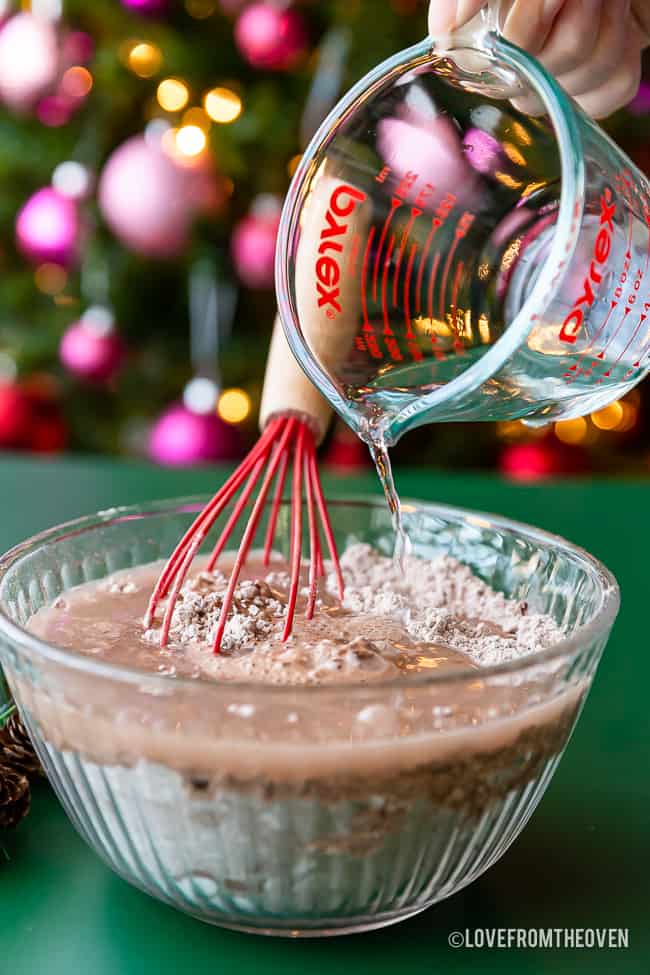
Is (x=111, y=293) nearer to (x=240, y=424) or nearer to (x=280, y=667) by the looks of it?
(x=240, y=424)

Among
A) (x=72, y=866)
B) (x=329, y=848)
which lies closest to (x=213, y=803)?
(x=329, y=848)

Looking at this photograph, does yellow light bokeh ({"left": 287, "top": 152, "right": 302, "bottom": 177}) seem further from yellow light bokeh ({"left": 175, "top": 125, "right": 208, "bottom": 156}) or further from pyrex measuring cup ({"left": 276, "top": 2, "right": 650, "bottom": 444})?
pyrex measuring cup ({"left": 276, "top": 2, "right": 650, "bottom": 444})

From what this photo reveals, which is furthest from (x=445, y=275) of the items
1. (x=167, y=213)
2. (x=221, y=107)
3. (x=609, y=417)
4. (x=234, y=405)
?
(x=609, y=417)

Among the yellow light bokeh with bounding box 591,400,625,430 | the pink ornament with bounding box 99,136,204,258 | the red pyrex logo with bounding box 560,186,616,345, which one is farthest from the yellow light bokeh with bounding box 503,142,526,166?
the yellow light bokeh with bounding box 591,400,625,430

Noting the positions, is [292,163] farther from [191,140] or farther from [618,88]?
[618,88]

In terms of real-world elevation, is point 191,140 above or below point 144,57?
below

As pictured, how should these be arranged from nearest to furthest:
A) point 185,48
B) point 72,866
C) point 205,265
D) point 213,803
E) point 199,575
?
point 213,803, point 72,866, point 199,575, point 185,48, point 205,265
